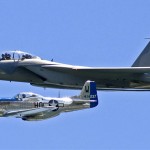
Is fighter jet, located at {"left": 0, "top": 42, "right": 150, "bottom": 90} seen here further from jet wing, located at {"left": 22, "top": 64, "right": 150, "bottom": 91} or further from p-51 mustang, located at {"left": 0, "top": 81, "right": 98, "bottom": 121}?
p-51 mustang, located at {"left": 0, "top": 81, "right": 98, "bottom": 121}

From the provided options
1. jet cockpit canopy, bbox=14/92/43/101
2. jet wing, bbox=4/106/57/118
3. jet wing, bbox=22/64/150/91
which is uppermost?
jet wing, bbox=22/64/150/91

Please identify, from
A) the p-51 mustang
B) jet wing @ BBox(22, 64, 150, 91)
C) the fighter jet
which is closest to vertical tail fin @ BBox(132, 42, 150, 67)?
the fighter jet

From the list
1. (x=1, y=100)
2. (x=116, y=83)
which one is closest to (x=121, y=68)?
(x=116, y=83)

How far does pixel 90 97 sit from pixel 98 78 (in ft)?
21.0

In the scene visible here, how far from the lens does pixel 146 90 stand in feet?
190

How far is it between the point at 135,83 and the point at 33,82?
5.39 m

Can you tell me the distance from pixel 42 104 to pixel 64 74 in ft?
22.3

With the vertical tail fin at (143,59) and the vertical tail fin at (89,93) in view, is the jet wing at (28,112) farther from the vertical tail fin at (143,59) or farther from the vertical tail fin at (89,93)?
the vertical tail fin at (143,59)

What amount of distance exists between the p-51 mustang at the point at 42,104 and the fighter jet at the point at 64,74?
17.0 ft

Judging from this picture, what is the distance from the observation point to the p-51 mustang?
1992 inches

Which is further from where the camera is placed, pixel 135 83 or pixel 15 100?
pixel 135 83

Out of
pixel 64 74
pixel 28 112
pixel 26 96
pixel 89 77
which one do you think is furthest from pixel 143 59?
pixel 28 112

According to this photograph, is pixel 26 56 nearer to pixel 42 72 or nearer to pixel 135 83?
pixel 42 72

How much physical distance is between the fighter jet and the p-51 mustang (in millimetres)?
5190
